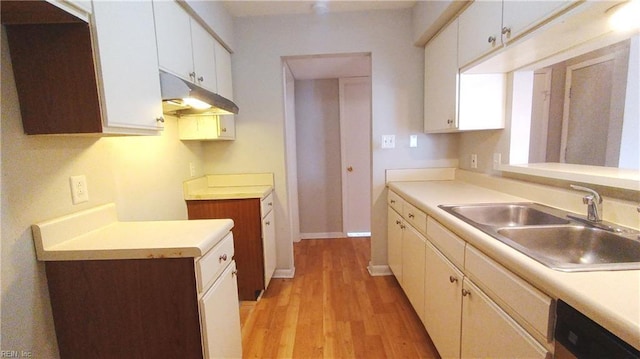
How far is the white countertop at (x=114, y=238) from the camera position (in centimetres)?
97

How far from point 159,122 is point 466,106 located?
1838 mm

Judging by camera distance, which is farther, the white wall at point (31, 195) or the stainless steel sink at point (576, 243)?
the stainless steel sink at point (576, 243)

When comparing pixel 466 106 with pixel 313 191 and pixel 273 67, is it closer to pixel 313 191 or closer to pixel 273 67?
pixel 273 67

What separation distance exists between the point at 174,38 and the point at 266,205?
1.34 metres

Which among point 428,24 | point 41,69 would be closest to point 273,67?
point 428,24

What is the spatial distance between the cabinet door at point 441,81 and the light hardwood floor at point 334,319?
4.69 ft

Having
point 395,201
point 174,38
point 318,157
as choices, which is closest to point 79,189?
point 174,38

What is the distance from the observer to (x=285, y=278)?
2684 millimetres

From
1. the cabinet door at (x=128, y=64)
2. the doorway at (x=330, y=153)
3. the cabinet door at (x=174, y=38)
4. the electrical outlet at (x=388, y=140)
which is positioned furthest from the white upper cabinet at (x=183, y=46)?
the doorway at (x=330, y=153)

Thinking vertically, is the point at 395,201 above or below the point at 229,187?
below

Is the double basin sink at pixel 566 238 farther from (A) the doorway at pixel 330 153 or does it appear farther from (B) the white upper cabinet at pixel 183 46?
(A) the doorway at pixel 330 153

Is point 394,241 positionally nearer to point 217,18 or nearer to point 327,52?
point 327,52

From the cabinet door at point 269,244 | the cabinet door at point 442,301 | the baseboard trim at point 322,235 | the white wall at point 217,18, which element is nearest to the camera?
the cabinet door at point 442,301

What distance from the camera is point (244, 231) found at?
2.18m
